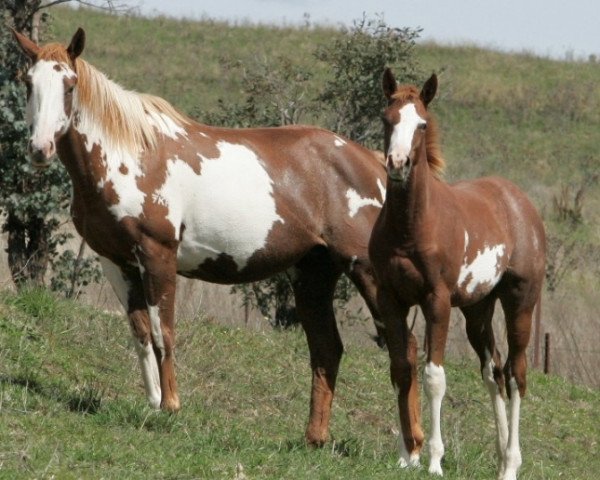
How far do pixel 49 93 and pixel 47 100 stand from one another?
5 centimetres

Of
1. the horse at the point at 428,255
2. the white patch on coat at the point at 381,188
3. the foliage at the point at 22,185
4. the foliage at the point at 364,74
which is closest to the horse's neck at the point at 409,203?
the horse at the point at 428,255

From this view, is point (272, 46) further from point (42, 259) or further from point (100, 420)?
point (100, 420)

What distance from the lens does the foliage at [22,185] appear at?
11703 mm

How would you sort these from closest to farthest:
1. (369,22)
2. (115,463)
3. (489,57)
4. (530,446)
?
(115,463), (530,446), (369,22), (489,57)

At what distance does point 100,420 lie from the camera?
299 inches

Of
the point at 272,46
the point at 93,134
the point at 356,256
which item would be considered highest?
the point at 93,134

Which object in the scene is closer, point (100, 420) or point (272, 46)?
point (100, 420)

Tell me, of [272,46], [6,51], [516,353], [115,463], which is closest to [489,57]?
[272,46]

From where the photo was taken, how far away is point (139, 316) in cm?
854

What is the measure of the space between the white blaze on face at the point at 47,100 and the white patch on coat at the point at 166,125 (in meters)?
0.76

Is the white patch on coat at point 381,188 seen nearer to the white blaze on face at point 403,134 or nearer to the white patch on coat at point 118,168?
the white blaze on face at point 403,134

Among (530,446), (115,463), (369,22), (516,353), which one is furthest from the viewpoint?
(369,22)

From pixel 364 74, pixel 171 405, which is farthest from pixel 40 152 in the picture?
pixel 364 74

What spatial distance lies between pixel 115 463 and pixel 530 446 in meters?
6.26
